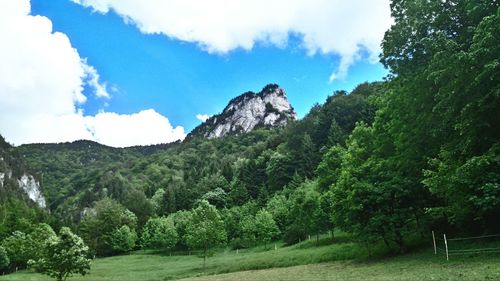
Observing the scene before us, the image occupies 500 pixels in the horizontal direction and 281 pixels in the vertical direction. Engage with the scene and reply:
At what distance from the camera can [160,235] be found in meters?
104

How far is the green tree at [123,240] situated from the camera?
373 feet

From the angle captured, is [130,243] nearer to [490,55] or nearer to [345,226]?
[345,226]

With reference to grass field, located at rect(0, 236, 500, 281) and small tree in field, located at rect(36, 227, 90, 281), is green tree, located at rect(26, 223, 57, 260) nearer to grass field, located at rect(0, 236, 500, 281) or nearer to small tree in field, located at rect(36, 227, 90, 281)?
grass field, located at rect(0, 236, 500, 281)

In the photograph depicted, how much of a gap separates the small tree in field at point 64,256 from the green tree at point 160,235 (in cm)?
5678

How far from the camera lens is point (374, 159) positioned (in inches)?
1775

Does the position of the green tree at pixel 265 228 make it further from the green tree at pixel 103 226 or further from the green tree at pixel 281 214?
the green tree at pixel 103 226

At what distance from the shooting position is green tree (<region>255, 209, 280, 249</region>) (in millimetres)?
82062

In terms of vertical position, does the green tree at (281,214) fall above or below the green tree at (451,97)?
below

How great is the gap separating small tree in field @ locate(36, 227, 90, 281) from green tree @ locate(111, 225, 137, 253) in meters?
71.9

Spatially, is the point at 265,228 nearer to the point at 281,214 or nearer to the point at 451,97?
the point at 281,214

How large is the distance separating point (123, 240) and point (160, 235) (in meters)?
16.7

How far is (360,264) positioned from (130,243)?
Result: 87370 mm

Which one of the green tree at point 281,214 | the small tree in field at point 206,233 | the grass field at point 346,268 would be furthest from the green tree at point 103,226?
the small tree in field at point 206,233

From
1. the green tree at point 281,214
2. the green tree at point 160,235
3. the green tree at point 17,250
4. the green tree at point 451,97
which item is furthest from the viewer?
the green tree at point 160,235
